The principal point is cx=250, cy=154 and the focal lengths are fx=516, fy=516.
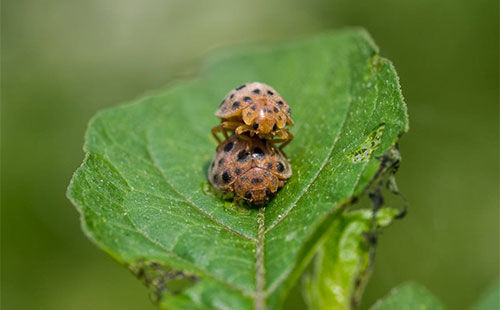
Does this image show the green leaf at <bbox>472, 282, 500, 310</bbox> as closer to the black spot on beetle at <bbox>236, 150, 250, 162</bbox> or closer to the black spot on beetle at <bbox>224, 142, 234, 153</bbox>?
the black spot on beetle at <bbox>236, 150, 250, 162</bbox>

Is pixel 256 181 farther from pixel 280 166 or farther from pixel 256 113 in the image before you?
pixel 256 113

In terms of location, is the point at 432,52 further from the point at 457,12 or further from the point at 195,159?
the point at 195,159

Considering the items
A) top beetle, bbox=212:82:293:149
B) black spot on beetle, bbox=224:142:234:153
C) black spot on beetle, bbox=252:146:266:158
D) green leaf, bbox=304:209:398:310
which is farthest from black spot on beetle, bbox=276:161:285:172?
green leaf, bbox=304:209:398:310

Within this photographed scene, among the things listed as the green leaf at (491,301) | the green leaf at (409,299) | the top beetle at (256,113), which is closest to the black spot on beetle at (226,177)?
the top beetle at (256,113)

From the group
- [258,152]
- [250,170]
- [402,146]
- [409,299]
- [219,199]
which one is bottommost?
[409,299]

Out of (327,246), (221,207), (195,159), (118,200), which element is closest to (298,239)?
(327,246)

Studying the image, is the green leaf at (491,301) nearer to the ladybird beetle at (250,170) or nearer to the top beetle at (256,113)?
the ladybird beetle at (250,170)

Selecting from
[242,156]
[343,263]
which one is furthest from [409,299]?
[242,156]
